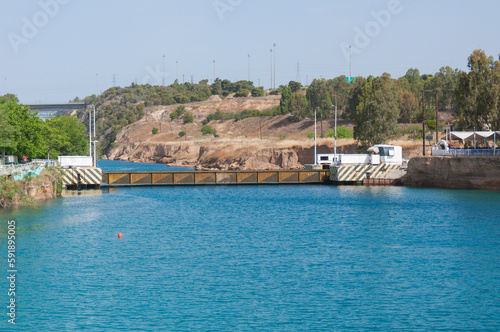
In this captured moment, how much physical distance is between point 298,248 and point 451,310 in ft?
44.3

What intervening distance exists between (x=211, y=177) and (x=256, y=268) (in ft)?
163

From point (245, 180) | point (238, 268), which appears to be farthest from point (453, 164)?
point (238, 268)

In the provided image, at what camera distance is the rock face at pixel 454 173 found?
69938 millimetres

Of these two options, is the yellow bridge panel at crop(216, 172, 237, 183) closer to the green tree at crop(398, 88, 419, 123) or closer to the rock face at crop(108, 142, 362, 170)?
the rock face at crop(108, 142, 362, 170)

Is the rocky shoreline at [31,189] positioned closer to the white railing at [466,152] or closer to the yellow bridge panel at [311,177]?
the yellow bridge panel at [311,177]

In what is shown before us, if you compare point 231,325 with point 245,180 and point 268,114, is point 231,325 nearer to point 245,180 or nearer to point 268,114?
point 245,180

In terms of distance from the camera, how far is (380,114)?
9881 centimetres

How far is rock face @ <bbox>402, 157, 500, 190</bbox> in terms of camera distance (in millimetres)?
69938

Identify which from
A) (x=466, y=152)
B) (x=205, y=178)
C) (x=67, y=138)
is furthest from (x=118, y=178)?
(x=466, y=152)

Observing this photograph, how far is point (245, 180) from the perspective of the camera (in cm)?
8181

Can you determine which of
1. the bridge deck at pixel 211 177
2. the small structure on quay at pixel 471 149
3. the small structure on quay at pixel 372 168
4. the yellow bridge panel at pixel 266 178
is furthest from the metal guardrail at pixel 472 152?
the yellow bridge panel at pixel 266 178

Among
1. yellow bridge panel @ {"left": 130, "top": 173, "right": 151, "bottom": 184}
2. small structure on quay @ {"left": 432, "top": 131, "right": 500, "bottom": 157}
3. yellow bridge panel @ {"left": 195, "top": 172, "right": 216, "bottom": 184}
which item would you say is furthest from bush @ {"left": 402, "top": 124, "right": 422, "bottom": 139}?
yellow bridge panel @ {"left": 130, "top": 173, "right": 151, "bottom": 184}

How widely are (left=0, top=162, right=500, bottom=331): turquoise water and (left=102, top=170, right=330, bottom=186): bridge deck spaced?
→ 67.6 ft

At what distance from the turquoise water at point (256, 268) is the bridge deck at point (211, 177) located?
67.6 ft
